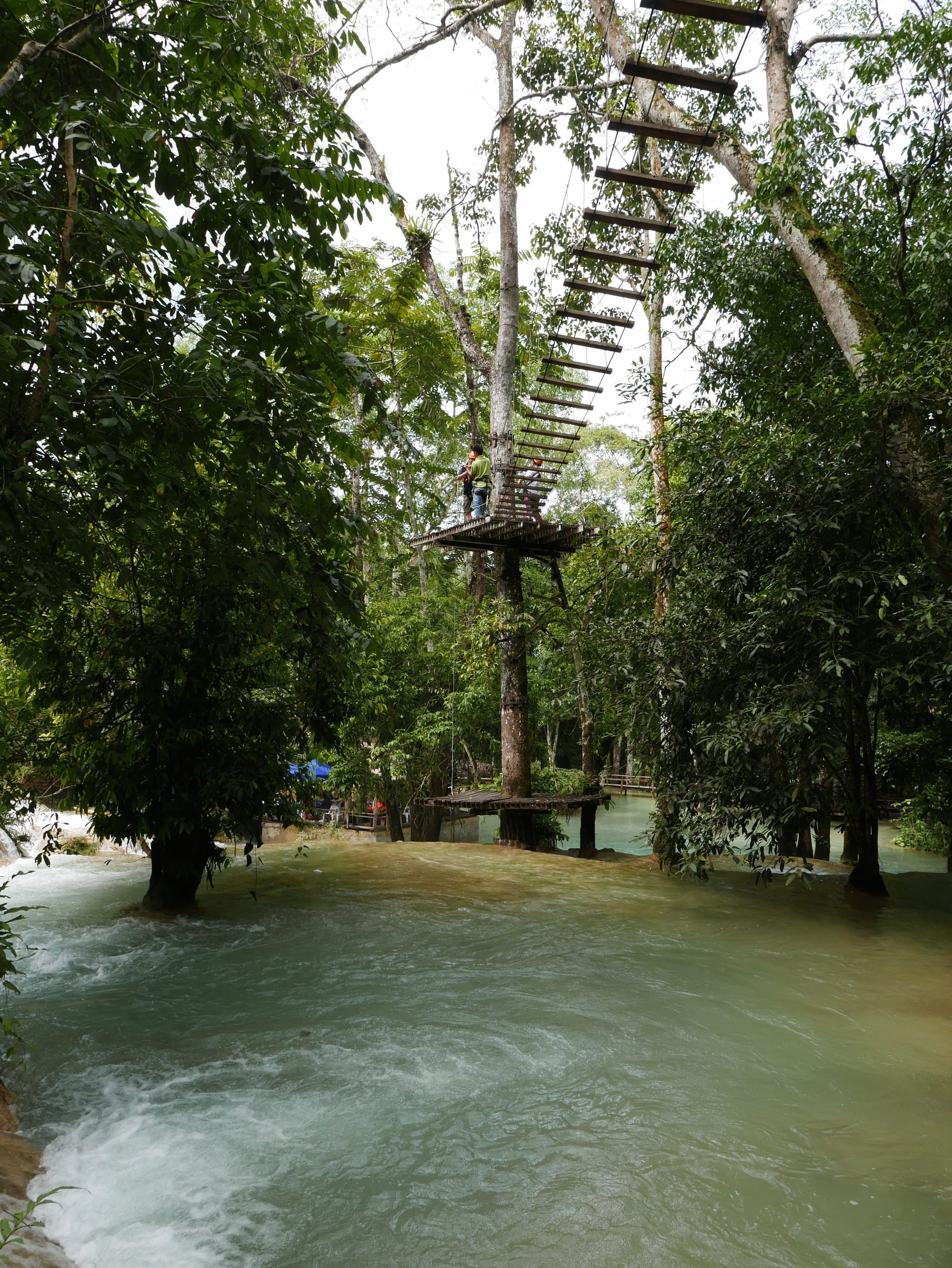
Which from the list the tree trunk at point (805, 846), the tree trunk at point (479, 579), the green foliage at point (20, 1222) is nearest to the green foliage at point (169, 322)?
the green foliage at point (20, 1222)

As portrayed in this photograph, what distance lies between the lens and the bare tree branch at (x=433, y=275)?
1439 cm

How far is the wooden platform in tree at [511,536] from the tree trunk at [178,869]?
496 cm

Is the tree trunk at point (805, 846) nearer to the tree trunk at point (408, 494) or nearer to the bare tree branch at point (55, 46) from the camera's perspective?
the tree trunk at point (408, 494)

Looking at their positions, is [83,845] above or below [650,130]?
below

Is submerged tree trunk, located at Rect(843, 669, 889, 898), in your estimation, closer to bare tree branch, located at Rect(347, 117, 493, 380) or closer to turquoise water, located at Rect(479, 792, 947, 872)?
turquoise water, located at Rect(479, 792, 947, 872)

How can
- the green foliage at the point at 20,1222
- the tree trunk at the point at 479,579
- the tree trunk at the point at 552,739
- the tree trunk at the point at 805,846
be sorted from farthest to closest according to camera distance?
the tree trunk at the point at 552,739
the tree trunk at the point at 479,579
the tree trunk at the point at 805,846
the green foliage at the point at 20,1222

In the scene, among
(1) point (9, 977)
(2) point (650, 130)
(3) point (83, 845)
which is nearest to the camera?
(1) point (9, 977)

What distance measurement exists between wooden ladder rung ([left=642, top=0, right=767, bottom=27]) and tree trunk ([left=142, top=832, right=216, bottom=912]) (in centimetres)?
797

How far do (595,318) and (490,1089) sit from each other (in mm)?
8560

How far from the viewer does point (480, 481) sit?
13.4 m

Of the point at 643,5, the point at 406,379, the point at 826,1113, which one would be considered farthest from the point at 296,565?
the point at 406,379

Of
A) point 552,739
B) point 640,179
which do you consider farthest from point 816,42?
point 552,739

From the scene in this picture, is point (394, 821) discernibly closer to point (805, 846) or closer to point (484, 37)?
point (805, 846)

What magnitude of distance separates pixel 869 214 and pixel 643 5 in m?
4.63
